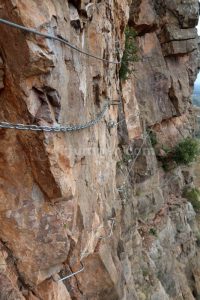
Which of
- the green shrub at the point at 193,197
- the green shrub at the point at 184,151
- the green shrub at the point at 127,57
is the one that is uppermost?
the green shrub at the point at 127,57

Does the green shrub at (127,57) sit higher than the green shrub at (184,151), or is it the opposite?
the green shrub at (127,57)

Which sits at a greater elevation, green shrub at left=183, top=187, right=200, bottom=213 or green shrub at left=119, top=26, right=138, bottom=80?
green shrub at left=119, top=26, right=138, bottom=80

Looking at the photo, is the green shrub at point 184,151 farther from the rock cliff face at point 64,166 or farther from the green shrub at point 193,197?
the rock cliff face at point 64,166

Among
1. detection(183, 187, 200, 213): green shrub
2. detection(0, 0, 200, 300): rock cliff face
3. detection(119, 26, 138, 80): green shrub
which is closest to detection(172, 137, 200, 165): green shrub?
detection(183, 187, 200, 213): green shrub

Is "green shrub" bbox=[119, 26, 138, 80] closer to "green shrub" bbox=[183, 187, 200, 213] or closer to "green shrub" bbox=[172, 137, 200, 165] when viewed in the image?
"green shrub" bbox=[172, 137, 200, 165]

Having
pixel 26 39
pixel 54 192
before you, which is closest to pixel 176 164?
pixel 54 192

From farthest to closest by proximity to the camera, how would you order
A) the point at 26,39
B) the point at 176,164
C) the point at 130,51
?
the point at 176,164 < the point at 130,51 < the point at 26,39

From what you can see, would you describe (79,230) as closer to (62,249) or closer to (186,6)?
(62,249)

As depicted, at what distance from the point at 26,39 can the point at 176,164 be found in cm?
1361

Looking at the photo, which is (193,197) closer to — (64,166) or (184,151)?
(184,151)

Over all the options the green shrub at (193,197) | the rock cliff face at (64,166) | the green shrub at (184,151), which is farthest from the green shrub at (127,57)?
the green shrub at (193,197)

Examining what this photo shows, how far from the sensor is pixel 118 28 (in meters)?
8.71

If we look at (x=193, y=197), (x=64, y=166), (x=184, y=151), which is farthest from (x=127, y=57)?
(x=193, y=197)

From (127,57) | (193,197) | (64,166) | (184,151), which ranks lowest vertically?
(193,197)
